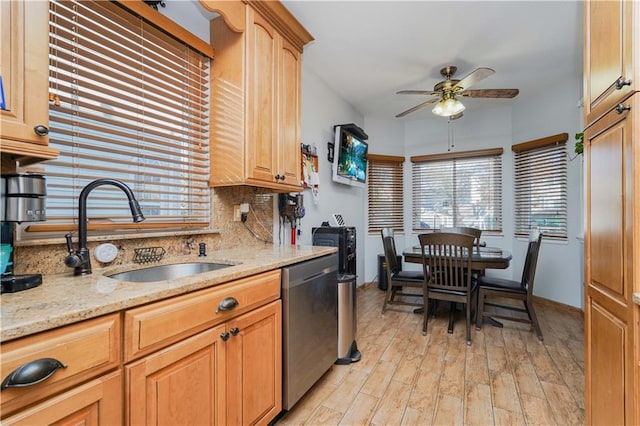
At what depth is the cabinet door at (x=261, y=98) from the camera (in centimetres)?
187

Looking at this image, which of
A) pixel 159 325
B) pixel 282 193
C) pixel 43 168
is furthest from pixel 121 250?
pixel 282 193

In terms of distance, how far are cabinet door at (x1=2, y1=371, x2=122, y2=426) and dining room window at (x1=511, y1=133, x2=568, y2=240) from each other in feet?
14.8

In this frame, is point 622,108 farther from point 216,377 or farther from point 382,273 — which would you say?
point 382,273

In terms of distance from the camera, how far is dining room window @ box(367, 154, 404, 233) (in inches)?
186

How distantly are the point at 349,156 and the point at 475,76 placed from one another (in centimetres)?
162

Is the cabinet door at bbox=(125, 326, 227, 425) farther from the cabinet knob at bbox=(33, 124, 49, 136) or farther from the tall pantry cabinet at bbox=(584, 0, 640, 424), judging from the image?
the tall pantry cabinet at bbox=(584, 0, 640, 424)

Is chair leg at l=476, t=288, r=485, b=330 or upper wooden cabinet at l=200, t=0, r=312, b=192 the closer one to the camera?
upper wooden cabinet at l=200, t=0, r=312, b=192

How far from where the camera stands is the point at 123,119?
1542 mm

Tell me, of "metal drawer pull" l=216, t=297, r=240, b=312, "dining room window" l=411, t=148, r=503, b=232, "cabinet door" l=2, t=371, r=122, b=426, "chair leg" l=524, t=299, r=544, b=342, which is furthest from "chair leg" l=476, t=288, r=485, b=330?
"cabinet door" l=2, t=371, r=122, b=426

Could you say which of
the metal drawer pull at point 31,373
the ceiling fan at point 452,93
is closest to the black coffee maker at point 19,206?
the metal drawer pull at point 31,373

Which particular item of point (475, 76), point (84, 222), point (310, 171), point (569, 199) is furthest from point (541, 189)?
point (84, 222)

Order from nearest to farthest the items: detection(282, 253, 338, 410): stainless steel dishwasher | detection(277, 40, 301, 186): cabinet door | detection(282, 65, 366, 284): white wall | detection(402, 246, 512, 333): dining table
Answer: detection(282, 253, 338, 410): stainless steel dishwasher < detection(277, 40, 301, 186): cabinet door < detection(402, 246, 512, 333): dining table < detection(282, 65, 366, 284): white wall

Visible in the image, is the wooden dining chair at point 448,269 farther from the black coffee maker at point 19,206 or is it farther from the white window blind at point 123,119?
the black coffee maker at point 19,206

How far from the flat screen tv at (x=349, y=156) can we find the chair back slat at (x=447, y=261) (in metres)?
1.31
